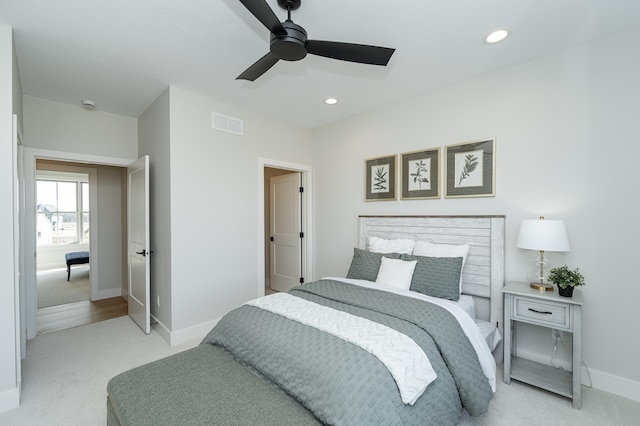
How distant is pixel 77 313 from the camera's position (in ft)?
13.3

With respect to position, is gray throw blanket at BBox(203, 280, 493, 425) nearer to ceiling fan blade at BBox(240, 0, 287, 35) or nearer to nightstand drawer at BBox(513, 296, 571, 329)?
nightstand drawer at BBox(513, 296, 571, 329)

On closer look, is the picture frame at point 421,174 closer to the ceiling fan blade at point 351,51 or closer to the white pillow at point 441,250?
the white pillow at point 441,250

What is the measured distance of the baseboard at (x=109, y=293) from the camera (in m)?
4.75

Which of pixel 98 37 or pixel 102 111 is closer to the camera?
pixel 98 37

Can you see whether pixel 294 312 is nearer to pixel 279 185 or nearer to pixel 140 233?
pixel 140 233

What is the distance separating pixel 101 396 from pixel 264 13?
9.42 feet

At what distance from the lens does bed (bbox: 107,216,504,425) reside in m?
1.33

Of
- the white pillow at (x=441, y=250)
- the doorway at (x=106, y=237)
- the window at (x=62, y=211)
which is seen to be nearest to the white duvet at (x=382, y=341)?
the white pillow at (x=441, y=250)

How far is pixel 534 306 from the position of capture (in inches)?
88.9

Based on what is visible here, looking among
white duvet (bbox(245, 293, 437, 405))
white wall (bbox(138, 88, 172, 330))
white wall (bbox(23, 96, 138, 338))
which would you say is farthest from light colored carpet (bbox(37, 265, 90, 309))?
white duvet (bbox(245, 293, 437, 405))

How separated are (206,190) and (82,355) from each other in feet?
6.57

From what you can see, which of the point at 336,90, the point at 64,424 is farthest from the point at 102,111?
the point at 64,424

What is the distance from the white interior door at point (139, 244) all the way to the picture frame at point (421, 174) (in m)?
2.91

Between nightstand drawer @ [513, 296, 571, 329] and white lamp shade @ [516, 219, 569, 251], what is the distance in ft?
1.37
